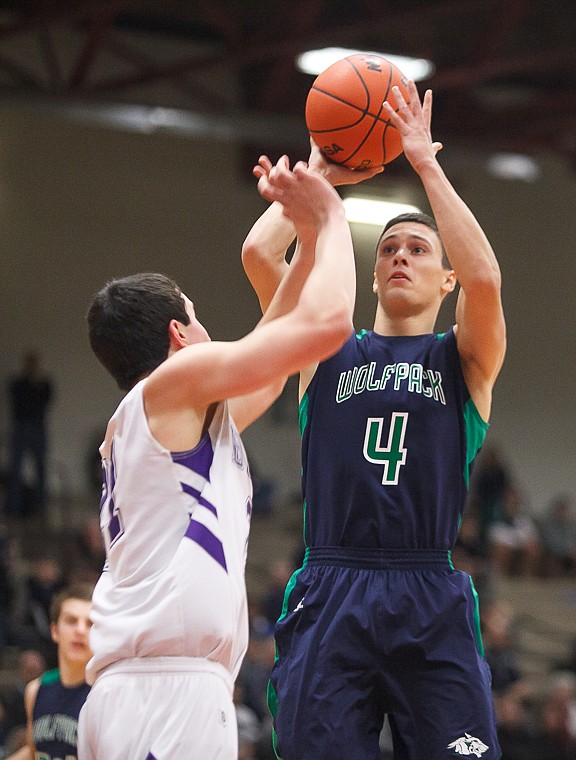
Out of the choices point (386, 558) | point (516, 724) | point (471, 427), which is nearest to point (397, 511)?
point (386, 558)

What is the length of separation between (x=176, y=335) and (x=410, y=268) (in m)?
1.27

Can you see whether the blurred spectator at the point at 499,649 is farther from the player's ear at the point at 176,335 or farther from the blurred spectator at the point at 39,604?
the player's ear at the point at 176,335

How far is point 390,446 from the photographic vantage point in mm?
4496

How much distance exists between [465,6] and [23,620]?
381 inches

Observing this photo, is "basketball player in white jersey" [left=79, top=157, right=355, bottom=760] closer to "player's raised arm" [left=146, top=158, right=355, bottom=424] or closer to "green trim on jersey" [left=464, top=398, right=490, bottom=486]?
"player's raised arm" [left=146, top=158, right=355, bottom=424]

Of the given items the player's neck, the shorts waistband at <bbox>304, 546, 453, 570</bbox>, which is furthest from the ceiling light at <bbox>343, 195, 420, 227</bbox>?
the shorts waistband at <bbox>304, 546, 453, 570</bbox>

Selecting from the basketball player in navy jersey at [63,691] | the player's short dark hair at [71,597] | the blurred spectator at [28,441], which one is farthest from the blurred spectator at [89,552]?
the basketball player in navy jersey at [63,691]

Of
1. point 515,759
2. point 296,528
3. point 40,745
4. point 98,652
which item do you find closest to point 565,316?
point 296,528

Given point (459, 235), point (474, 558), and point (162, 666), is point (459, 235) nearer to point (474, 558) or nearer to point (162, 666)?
point (162, 666)

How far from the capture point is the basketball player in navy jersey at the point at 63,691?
6.14m

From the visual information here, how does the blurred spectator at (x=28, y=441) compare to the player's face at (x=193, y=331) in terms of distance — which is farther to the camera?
the blurred spectator at (x=28, y=441)

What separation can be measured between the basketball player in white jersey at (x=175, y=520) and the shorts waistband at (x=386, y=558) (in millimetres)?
803

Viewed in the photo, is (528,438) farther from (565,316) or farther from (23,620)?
(23,620)

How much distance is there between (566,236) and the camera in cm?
2381
